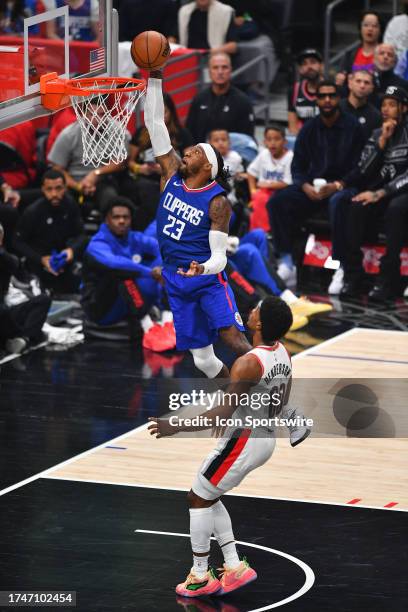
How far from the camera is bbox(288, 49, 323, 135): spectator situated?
14617mm

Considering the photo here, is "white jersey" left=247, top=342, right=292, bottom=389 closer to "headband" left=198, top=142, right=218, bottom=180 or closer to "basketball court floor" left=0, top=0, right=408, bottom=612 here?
"basketball court floor" left=0, top=0, right=408, bottom=612

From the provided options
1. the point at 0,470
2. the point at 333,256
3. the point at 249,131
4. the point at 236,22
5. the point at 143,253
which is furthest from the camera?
the point at 236,22

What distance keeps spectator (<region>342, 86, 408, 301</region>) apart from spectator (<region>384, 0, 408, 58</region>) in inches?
84.6

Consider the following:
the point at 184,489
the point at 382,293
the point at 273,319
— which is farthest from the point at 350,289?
the point at 273,319

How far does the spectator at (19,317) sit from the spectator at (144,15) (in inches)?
223

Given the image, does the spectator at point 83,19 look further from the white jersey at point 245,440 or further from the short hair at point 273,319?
the white jersey at point 245,440

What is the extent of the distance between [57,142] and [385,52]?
3.67 meters

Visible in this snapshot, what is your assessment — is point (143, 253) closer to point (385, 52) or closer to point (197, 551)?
point (385, 52)

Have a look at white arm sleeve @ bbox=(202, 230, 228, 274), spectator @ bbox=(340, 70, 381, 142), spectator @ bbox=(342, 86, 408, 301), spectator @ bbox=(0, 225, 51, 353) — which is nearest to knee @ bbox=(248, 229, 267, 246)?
spectator @ bbox=(342, 86, 408, 301)

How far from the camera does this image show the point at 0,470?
8547 millimetres

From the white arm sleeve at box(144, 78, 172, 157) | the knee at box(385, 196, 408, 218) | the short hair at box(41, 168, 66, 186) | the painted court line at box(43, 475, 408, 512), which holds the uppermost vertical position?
the white arm sleeve at box(144, 78, 172, 157)

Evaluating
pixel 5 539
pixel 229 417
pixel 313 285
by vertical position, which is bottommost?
pixel 313 285

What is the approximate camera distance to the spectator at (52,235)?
502 inches

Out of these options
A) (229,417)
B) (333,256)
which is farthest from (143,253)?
(229,417)
